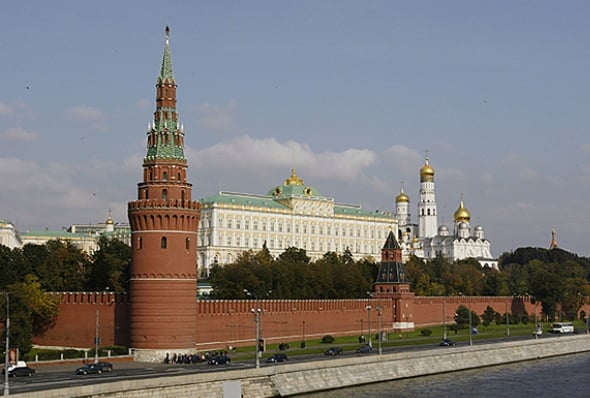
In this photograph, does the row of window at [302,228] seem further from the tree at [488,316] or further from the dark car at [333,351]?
the dark car at [333,351]

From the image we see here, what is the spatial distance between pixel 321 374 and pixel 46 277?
3463 cm

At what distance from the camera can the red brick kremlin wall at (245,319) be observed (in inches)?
3017

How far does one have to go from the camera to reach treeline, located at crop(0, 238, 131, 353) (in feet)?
240

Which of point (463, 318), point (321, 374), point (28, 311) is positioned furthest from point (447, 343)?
point (28, 311)

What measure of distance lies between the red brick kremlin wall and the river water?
17544 mm

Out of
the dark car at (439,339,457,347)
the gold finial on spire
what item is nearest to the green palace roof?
the gold finial on spire

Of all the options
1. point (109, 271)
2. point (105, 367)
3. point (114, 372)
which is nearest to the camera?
point (114, 372)

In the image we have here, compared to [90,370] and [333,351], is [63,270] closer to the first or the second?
[333,351]

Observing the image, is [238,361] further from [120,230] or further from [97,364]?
[120,230]

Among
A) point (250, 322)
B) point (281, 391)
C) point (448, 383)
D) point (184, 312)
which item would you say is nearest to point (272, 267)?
point (250, 322)

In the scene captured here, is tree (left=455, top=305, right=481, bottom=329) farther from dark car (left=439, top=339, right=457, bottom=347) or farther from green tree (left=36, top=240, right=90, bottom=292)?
green tree (left=36, top=240, right=90, bottom=292)

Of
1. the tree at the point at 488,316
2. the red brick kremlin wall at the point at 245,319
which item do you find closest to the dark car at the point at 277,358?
the red brick kremlin wall at the point at 245,319

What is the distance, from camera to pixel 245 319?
83.0 m

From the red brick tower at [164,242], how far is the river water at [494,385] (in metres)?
15.2
